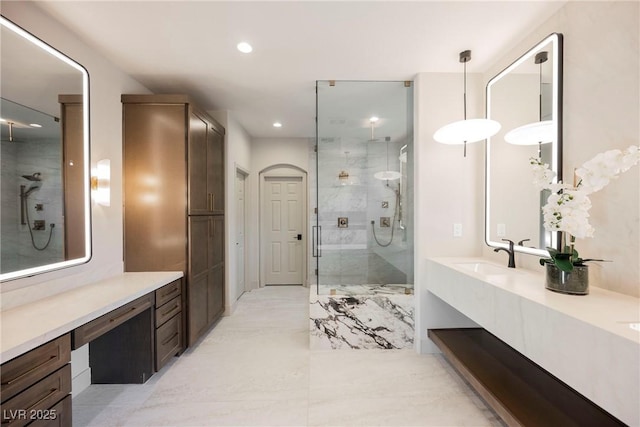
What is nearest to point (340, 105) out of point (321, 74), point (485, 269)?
point (321, 74)

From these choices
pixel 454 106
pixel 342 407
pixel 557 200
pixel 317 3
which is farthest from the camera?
pixel 454 106

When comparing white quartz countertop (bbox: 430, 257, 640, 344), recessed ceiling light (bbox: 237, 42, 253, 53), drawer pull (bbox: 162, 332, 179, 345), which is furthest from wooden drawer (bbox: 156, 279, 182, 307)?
white quartz countertop (bbox: 430, 257, 640, 344)

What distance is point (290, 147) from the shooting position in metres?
4.78

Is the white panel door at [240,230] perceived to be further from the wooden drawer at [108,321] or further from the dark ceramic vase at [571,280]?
the dark ceramic vase at [571,280]

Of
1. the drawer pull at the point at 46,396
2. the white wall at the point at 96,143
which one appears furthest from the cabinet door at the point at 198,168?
the drawer pull at the point at 46,396

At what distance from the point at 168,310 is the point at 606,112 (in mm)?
3306

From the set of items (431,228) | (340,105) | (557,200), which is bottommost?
(431,228)

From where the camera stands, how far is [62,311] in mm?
1514

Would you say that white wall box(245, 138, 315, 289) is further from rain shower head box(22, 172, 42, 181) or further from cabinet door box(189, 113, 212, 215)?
rain shower head box(22, 172, 42, 181)

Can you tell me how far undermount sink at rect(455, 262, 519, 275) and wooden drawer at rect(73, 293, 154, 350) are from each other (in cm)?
249

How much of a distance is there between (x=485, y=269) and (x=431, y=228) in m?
0.58

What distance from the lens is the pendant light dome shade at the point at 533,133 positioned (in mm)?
1824

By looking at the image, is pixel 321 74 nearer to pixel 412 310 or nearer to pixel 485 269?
pixel 485 269

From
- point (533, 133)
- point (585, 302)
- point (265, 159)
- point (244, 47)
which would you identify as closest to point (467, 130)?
point (533, 133)
